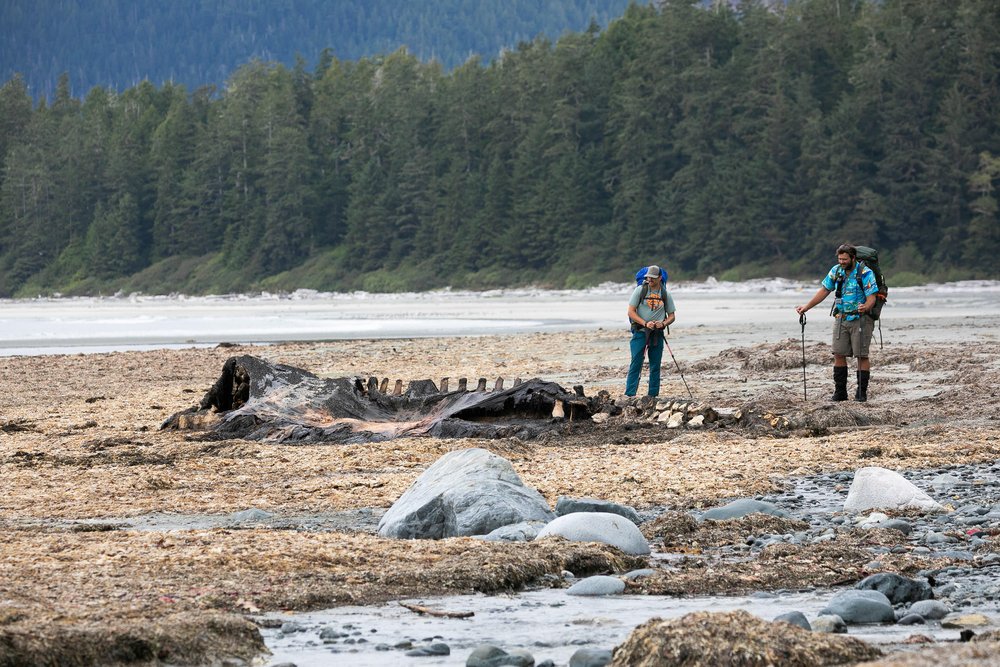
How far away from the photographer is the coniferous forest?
232 feet

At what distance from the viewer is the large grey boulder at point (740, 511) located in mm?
7648

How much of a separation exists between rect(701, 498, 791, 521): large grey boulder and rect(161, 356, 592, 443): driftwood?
3818 millimetres

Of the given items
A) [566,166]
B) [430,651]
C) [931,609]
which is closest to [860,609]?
[931,609]

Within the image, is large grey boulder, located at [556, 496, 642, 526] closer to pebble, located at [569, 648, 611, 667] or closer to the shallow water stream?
the shallow water stream

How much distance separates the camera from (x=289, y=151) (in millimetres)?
105500

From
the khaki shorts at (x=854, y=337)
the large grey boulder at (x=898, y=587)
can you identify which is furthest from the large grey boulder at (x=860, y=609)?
the khaki shorts at (x=854, y=337)

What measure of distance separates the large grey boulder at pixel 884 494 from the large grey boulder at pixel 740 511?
450 mm

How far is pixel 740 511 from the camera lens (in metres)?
7.70

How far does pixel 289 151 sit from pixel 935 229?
5435 cm

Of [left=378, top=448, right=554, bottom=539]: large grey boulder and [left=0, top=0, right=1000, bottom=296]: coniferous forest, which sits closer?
[left=378, top=448, right=554, bottom=539]: large grey boulder

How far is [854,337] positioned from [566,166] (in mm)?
72753

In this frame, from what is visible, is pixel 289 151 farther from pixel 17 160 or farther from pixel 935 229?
pixel 935 229

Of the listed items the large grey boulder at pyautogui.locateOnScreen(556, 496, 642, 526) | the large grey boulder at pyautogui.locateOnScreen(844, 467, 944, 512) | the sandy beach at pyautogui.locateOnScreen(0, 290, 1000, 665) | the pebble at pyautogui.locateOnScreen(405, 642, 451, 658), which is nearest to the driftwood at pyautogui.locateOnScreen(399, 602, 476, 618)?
the sandy beach at pyautogui.locateOnScreen(0, 290, 1000, 665)

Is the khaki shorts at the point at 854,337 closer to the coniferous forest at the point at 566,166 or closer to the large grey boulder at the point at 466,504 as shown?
the large grey boulder at the point at 466,504
